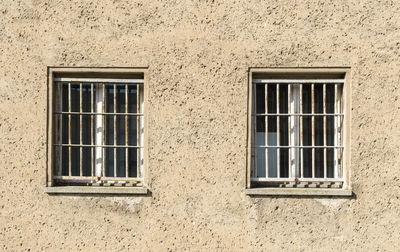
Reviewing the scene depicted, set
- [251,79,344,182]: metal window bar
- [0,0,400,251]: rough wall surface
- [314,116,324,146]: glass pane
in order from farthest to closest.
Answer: [314,116,324,146]: glass pane, [251,79,344,182]: metal window bar, [0,0,400,251]: rough wall surface

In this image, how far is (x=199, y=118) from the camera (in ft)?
12.1

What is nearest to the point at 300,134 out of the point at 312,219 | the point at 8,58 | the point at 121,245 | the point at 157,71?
the point at 312,219

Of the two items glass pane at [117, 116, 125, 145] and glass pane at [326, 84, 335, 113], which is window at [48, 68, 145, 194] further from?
glass pane at [326, 84, 335, 113]

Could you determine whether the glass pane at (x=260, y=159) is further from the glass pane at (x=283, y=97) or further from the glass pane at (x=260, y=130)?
the glass pane at (x=283, y=97)

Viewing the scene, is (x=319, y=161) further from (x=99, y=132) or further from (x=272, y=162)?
(x=99, y=132)

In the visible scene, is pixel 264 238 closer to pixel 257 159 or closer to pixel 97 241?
pixel 257 159

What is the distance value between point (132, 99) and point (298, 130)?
1.95m

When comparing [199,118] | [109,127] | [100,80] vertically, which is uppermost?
[100,80]

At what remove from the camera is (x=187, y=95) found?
12.1ft

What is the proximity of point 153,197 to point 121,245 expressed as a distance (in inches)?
24.8

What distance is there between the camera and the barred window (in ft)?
12.4

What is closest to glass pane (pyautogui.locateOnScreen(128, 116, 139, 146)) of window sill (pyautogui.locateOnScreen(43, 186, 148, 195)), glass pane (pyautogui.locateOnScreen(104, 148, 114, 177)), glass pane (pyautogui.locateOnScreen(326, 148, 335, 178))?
glass pane (pyautogui.locateOnScreen(104, 148, 114, 177))

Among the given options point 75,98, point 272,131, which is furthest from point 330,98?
point 75,98

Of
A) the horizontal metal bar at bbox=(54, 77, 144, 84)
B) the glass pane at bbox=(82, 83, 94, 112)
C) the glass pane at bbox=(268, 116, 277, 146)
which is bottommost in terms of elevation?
the glass pane at bbox=(268, 116, 277, 146)
